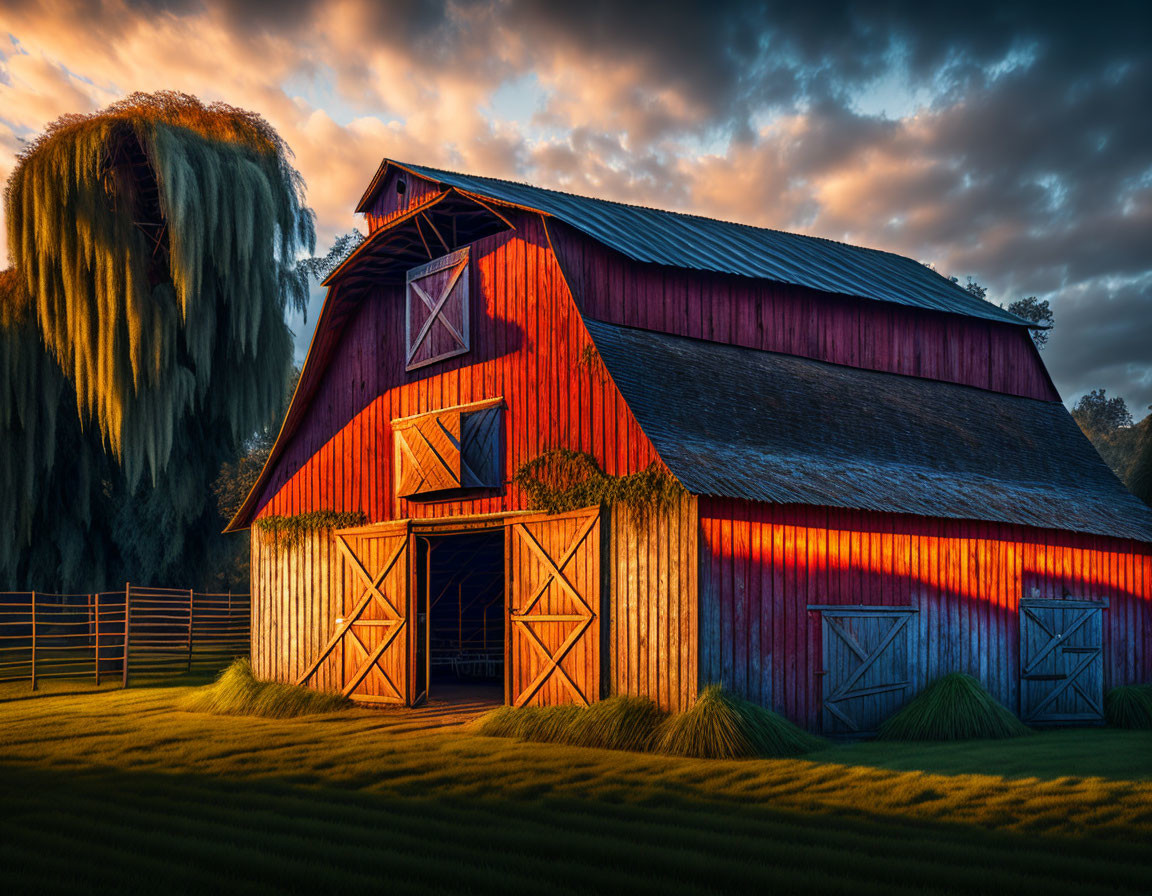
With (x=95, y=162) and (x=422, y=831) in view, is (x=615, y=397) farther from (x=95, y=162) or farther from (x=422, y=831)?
(x=95, y=162)

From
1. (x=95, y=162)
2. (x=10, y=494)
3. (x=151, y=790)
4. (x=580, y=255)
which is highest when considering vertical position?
(x=95, y=162)

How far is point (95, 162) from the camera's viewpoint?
813 inches

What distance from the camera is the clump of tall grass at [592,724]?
42.0ft

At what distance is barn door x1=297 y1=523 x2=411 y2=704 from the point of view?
1700 cm

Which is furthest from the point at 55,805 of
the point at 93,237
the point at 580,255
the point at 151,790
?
the point at 93,237

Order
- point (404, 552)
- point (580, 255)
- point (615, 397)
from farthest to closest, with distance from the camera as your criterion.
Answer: point (404, 552)
point (580, 255)
point (615, 397)

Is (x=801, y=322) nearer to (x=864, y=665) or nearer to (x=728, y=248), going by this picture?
(x=728, y=248)

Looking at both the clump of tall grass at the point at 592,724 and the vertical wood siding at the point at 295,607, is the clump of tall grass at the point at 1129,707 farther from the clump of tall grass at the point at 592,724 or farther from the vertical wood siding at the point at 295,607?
the vertical wood siding at the point at 295,607

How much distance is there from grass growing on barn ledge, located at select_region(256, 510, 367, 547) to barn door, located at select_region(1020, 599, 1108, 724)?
10.2 meters

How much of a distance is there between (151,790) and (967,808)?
280 inches

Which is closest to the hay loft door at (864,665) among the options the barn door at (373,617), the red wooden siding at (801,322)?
the red wooden siding at (801,322)

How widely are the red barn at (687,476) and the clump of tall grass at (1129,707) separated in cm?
24

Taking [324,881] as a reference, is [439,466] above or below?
above

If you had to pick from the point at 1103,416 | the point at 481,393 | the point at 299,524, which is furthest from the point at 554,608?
the point at 1103,416
